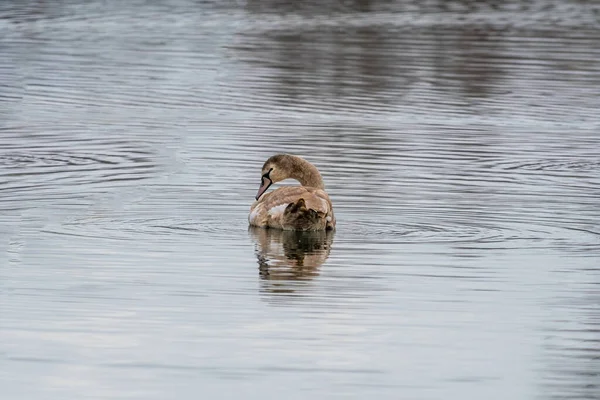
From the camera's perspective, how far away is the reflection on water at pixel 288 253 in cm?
1190

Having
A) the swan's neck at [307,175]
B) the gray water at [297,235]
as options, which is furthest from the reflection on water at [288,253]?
the swan's neck at [307,175]

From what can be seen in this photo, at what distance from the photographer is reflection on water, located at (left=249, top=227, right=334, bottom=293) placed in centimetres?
1190

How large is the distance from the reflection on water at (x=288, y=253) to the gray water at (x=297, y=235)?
32mm

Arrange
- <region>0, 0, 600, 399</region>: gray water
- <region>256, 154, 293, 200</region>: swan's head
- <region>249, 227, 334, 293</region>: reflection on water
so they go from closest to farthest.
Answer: <region>0, 0, 600, 399</region>: gray water
<region>249, 227, 334, 293</region>: reflection on water
<region>256, 154, 293, 200</region>: swan's head

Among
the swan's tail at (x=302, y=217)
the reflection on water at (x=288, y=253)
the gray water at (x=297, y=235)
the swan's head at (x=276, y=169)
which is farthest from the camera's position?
the swan's head at (x=276, y=169)

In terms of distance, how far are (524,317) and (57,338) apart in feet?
8.72

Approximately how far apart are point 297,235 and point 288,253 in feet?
2.67

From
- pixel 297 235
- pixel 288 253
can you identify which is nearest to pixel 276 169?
pixel 297 235

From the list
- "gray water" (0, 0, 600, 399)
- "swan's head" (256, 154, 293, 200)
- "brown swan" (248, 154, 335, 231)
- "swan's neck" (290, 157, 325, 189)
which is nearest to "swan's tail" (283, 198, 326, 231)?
"brown swan" (248, 154, 335, 231)

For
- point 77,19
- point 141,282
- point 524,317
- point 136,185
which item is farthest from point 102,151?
point 77,19

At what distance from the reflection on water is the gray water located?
32mm

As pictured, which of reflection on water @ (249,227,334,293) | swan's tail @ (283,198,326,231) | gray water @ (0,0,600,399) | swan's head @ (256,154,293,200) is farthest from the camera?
swan's head @ (256,154,293,200)

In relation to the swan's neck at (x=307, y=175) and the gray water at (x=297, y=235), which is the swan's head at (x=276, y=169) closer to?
the swan's neck at (x=307, y=175)

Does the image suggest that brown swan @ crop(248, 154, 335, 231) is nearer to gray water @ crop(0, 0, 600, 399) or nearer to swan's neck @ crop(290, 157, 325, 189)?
gray water @ crop(0, 0, 600, 399)
